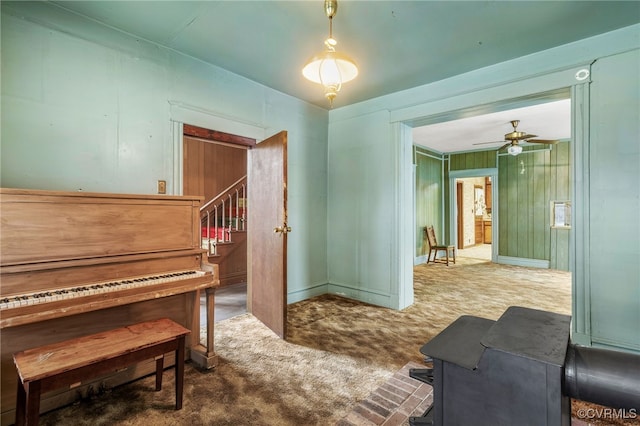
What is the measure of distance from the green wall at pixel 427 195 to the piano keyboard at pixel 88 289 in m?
5.97

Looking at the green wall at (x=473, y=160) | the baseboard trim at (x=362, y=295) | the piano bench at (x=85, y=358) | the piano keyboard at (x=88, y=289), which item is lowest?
the baseboard trim at (x=362, y=295)

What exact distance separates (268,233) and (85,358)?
183 centimetres

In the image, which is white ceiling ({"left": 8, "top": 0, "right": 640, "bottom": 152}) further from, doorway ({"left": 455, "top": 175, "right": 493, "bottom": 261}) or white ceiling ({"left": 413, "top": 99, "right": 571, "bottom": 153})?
doorway ({"left": 455, "top": 175, "right": 493, "bottom": 261})

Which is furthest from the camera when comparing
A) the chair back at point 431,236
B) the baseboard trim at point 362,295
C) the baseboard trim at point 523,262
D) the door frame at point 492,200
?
the door frame at point 492,200

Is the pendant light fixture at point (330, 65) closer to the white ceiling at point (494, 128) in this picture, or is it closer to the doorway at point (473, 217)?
the white ceiling at point (494, 128)

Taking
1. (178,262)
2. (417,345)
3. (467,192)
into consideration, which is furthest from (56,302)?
(467,192)

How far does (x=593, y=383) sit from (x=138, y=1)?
314 cm

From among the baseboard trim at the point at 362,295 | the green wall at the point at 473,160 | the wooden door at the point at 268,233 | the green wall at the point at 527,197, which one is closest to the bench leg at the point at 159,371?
the wooden door at the point at 268,233

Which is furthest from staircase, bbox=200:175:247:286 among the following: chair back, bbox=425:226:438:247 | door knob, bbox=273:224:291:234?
chair back, bbox=425:226:438:247

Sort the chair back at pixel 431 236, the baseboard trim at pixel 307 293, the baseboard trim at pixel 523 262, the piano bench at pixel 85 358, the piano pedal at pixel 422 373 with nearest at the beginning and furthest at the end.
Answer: the piano pedal at pixel 422 373
the piano bench at pixel 85 358
the baseboard trim at pixel 307 293
the baseboard trim at pixel 523 262
the chair back at pixel 431 236

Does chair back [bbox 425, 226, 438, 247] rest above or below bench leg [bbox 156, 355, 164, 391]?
above

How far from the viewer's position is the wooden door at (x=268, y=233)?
9.50 feet

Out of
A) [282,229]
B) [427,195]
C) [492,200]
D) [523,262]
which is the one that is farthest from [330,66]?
[523,262]

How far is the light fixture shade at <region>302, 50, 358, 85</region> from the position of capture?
201cm
